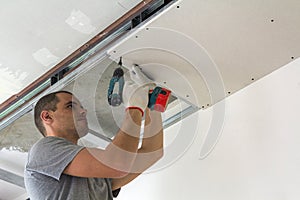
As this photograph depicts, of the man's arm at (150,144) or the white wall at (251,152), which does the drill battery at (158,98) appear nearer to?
the man's arm at (150,144)

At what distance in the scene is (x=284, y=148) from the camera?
1.57m

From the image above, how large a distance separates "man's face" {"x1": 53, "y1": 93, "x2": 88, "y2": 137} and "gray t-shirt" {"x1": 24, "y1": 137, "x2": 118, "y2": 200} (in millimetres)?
144

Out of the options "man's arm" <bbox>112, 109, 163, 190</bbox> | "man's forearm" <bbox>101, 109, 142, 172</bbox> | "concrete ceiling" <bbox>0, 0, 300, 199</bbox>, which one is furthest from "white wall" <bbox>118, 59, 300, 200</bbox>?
"man's forearm" <bbox>101, 109, 142, 172</bbox>

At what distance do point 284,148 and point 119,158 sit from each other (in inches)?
25.4

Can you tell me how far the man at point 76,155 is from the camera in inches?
54.9

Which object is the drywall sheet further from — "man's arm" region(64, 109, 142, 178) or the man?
"man's arm" region(64, 109, 142, 178)

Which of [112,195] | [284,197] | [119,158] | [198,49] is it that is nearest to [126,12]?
[198,49]

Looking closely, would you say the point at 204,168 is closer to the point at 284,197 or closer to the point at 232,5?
the point at 284,197

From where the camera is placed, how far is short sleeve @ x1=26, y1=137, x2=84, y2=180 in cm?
140

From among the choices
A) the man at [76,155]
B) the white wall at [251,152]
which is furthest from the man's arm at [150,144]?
the white wall at [251,152]

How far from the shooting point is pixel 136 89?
1638 mm

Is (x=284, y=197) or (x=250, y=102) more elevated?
(x=250, y=102)

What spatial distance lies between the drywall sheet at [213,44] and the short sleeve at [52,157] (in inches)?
18.8

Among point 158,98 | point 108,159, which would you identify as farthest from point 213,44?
point 108,159
